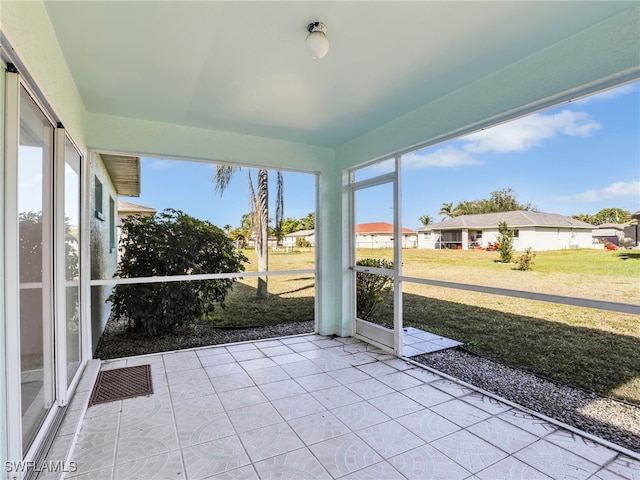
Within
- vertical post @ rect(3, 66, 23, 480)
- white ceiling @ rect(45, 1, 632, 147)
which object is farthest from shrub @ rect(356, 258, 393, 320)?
vertical post @ rect(3, 66, 23, 480)

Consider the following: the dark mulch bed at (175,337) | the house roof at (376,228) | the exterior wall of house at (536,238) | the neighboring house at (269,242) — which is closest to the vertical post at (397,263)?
the house roof at (376,228)

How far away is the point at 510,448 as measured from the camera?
2051 millimetres

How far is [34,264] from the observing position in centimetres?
195

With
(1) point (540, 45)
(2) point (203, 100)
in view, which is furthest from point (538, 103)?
(2) point (203, 100)

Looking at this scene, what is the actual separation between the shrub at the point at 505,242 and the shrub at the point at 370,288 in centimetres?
124

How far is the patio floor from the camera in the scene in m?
1.88

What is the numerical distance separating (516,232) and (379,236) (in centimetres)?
154

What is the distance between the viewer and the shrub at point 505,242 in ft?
9.84

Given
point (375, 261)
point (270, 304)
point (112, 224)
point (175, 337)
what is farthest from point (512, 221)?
point (112, 224)

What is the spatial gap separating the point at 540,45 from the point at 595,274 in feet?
5.48

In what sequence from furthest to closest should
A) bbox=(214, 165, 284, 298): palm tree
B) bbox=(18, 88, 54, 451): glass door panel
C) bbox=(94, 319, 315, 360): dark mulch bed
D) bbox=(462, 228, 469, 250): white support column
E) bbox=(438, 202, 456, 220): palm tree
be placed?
bbox=(214, 165, 284, 298): palm tree < bbox=(94, 319, 315, 360): dark mulch bed < bbox=(438, 202, 456, 220): palm tree < bbox=(462, 228, 469, 250): white support column < bbox=(18, 88, 54, 451): glass door panel

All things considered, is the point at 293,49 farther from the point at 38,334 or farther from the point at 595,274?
the point at 595,274

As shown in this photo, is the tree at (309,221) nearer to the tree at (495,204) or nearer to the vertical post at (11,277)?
the tree at (495,204)

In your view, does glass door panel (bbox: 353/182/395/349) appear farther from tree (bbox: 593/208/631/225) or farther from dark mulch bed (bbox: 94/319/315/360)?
tree (bbox: 593/208/631/225)
